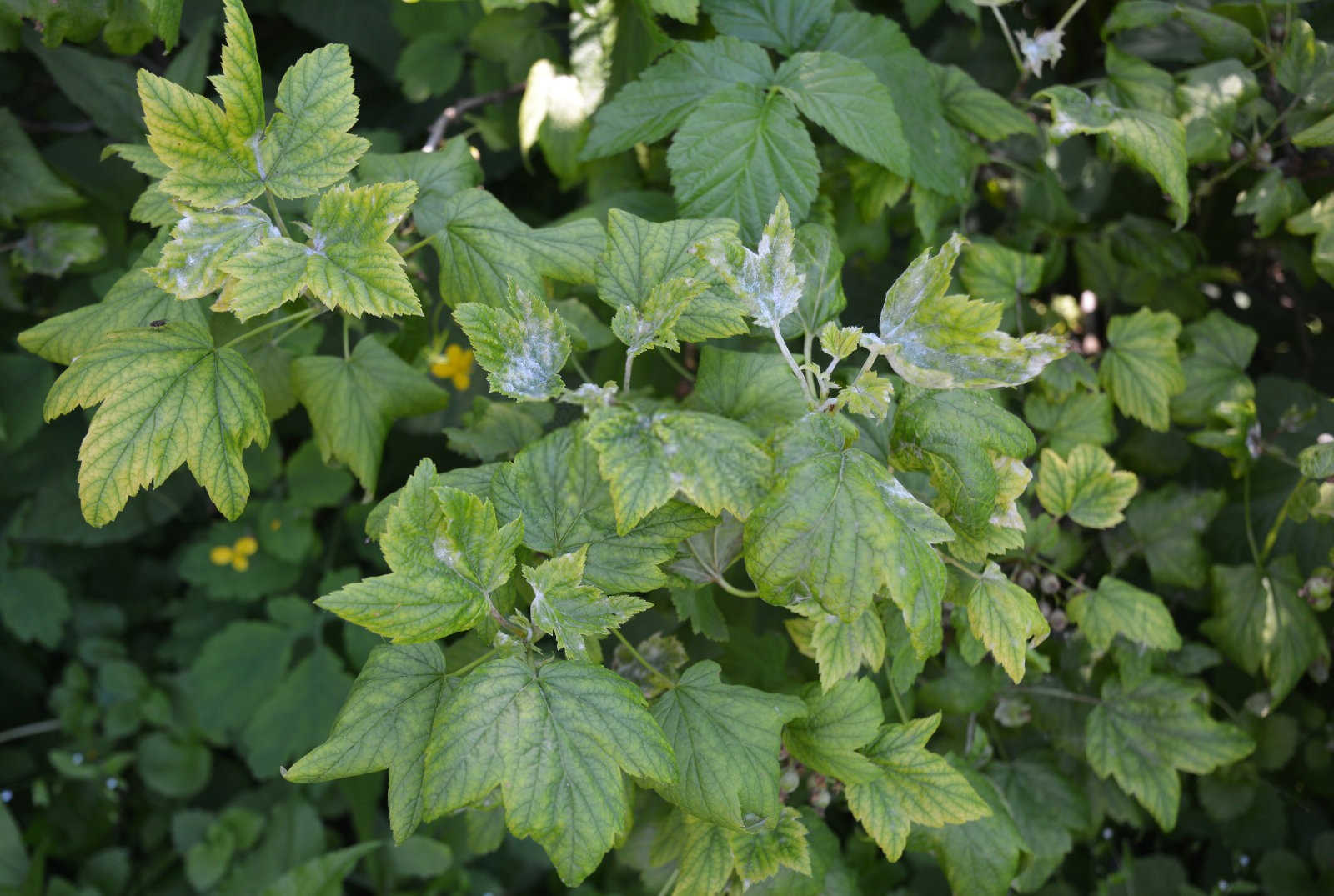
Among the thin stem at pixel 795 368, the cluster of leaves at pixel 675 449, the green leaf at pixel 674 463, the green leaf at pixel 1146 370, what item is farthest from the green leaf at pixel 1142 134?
the green leaf at pixel 674 463

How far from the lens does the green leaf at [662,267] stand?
3.10ft

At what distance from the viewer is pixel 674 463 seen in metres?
0.81

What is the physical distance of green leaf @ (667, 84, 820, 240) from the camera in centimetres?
113

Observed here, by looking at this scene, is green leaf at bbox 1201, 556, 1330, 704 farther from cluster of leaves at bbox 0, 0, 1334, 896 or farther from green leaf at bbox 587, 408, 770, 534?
green leaf at bbox 587, 408, 770, 534

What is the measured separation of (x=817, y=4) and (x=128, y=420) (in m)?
1.02

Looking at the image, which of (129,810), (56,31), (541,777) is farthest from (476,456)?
(129,810)

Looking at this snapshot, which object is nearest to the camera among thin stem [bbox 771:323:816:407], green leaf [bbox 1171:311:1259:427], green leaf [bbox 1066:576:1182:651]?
thin stem [bbox 771:323:816:407]

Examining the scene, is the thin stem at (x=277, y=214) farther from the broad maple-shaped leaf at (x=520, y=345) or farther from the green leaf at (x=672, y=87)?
the green leaf at (x=672, y=87)

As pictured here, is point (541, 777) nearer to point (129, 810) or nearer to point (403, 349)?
point (403, 349)

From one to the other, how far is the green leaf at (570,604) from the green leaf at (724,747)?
16cm

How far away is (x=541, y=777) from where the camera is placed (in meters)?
0.76

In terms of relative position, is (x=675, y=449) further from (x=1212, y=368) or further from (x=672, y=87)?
(x=1212, y=368)

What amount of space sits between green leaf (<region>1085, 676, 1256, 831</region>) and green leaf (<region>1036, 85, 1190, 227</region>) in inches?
26.5

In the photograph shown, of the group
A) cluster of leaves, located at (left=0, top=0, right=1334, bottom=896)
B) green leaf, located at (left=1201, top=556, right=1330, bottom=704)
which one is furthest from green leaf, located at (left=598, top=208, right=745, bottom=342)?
green leaf, located at (left=1201, top=556, right=1330, bottom=704)
